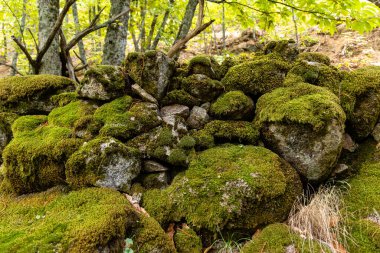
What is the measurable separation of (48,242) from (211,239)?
1562mm

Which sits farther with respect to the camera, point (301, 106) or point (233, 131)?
point (233, 131)

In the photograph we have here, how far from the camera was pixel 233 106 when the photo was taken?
3531 mm

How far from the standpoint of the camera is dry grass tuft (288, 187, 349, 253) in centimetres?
256

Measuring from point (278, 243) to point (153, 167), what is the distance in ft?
5.49

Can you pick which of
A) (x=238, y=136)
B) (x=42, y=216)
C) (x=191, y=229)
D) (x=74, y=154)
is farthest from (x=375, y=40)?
(x=42, y=216)

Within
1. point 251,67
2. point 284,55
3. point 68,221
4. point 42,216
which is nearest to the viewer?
point 68,221

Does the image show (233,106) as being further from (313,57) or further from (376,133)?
(376,133)

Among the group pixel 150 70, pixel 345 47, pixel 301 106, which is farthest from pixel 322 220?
pixel 345 47

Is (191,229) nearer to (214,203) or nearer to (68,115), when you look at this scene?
(214,203)

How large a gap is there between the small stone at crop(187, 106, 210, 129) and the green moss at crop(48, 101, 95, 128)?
1451 millimetres

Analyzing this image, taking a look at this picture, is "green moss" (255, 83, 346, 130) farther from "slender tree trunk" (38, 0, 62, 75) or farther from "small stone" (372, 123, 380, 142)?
"slender tree trunk" (38, 0, 62, 75)

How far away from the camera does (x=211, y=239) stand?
2.64 m

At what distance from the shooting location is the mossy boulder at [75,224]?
1.99 m

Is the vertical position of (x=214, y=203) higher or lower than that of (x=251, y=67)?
lower
